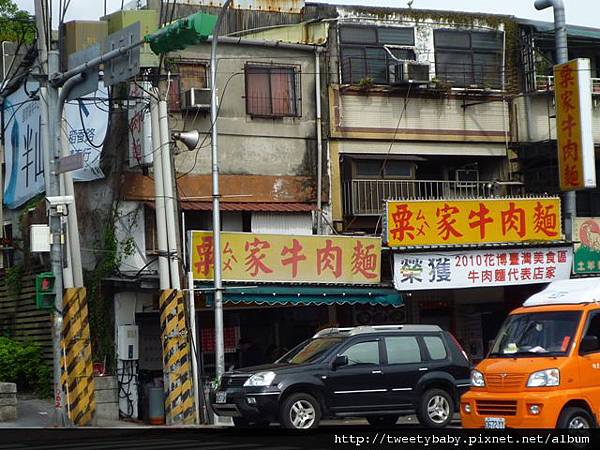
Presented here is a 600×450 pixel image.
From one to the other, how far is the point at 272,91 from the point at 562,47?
25.6ft

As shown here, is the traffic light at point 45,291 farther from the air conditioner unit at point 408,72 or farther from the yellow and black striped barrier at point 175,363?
the air conditioner unit at point 408,72

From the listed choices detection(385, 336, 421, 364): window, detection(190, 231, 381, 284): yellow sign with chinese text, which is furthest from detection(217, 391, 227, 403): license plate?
detection(190, 231, 381, 284): yellow sign with chinese text

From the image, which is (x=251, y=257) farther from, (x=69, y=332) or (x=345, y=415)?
(x=345, y=415)

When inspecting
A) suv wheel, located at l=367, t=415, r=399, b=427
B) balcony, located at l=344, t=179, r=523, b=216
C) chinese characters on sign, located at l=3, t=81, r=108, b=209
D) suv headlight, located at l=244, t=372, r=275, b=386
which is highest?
chinese characters on sign, located at l=3, t=81, r=108, b=209

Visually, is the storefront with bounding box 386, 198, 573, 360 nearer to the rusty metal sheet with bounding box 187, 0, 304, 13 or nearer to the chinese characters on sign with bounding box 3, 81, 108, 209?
the rusty metal sheet with bounding box 187, 0, 304, 13

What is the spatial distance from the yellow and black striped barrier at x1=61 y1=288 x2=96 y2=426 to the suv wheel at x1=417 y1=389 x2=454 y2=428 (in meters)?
7.14

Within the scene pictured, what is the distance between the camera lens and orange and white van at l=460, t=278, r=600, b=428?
1631 cm

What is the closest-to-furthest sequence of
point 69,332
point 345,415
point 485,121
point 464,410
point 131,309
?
point 464,410 → point 345,415 → point 69,332 → point 131,309 → point 485,121

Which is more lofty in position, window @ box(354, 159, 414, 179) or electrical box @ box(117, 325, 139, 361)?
window @ box(354, 159, 414, 179)

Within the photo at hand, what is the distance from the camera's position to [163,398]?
84.1 feet

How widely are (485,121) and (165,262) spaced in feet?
38.4

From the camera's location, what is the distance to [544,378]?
1648 centimetres

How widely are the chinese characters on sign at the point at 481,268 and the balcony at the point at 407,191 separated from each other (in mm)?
2233

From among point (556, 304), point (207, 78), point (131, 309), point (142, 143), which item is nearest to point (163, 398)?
point (131, 309)
